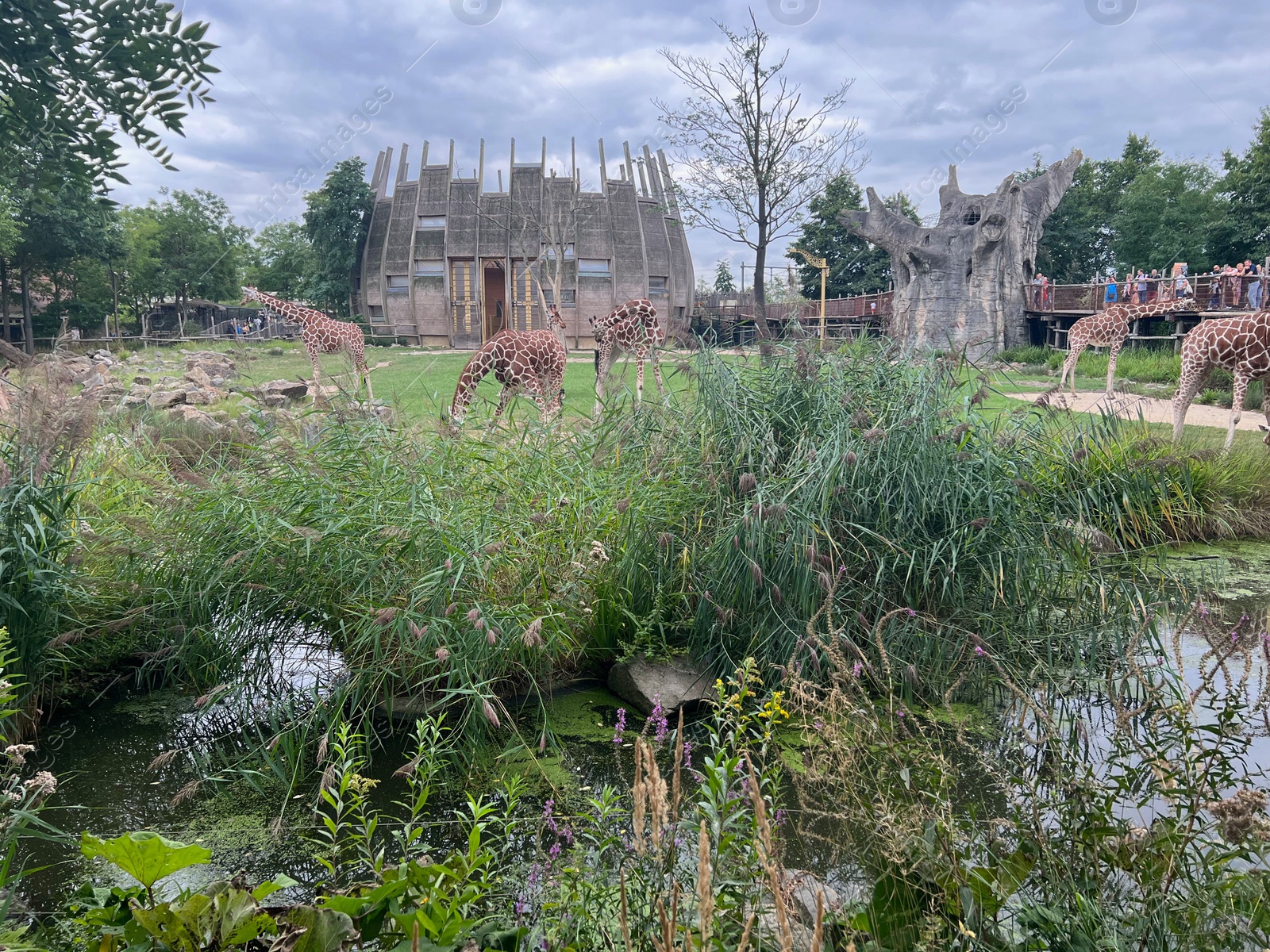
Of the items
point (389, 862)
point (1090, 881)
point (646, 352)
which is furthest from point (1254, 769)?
point (646, 352)

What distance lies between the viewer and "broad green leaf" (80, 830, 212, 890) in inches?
69.4

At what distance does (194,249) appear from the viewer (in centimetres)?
3559

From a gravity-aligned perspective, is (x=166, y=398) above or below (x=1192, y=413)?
above

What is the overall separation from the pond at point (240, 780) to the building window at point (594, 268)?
83.4 ft

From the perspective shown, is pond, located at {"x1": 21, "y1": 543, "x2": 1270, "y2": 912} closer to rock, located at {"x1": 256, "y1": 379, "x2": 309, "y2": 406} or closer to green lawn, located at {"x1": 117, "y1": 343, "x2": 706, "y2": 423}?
green lawn, located at {"x1": 117, "y1": 343, "x2": 706, "y2": 423}

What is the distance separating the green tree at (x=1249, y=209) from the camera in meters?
24.6

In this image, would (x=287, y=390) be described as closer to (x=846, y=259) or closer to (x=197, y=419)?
(x=197, y=419)

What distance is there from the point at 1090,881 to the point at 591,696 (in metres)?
2.60

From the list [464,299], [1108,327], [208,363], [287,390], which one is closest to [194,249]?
[464,299]

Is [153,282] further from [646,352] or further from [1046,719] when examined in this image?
[1046,719]

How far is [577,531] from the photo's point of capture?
4.43 metres

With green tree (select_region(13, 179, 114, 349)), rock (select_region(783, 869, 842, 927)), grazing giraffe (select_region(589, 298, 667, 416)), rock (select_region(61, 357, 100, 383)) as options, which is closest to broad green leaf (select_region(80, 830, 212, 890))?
rock (select_region(783, 869, 842, 927))

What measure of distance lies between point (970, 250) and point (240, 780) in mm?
22633

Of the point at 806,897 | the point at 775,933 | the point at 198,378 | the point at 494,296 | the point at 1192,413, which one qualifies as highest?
the point at 494,296
